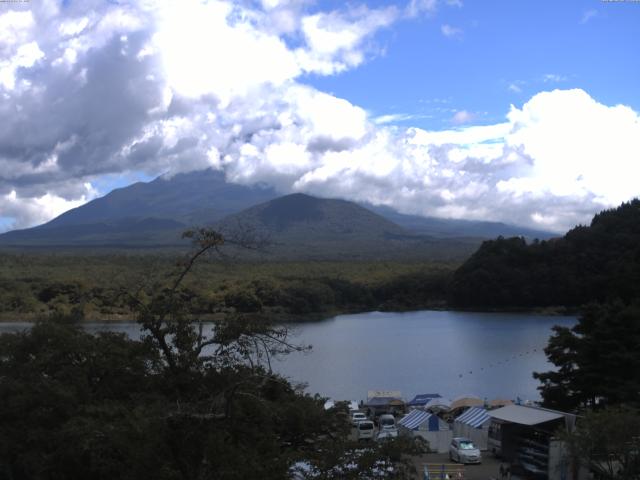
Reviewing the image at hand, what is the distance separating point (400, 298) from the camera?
56438mm

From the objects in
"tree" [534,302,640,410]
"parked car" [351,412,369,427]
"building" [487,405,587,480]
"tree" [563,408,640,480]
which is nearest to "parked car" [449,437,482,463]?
"building" [487,405,587,480]

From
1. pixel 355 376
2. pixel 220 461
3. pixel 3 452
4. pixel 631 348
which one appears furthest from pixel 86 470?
pixel 355 376

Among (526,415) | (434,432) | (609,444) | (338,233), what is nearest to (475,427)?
(434,432)

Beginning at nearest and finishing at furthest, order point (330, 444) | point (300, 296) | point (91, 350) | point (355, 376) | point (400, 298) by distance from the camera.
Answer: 1. point (330, 444)
2. point (91, 350)
3. point (355, 376)
4. point (300, 296)
5. point (400, 298)

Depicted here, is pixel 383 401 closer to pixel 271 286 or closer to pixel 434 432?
pixel 434 432

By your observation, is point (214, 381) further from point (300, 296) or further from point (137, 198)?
point (137, 198)

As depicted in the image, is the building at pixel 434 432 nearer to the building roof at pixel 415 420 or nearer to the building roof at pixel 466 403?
the building roof at pixel 415 420

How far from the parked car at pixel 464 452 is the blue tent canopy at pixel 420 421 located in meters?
1.41

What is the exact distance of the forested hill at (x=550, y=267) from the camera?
47500 mm

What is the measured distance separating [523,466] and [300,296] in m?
38.6

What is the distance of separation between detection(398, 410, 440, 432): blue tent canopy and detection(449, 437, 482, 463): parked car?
1412 mm

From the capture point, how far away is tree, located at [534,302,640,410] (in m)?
13.4

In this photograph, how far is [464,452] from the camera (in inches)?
510

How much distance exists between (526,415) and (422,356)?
20129 millimetres
